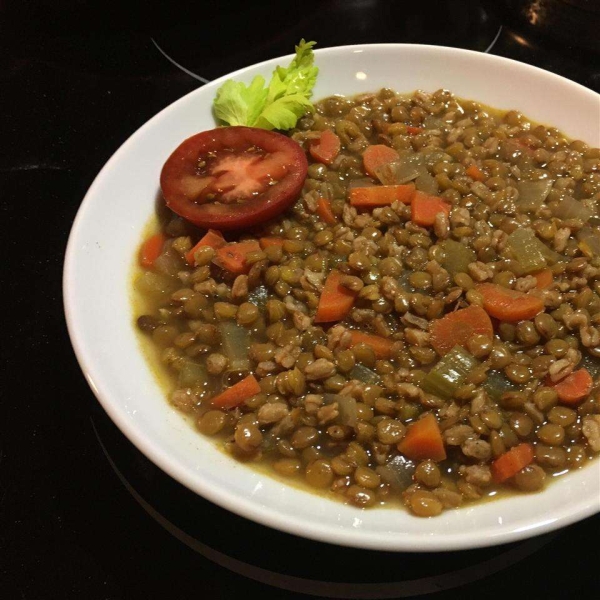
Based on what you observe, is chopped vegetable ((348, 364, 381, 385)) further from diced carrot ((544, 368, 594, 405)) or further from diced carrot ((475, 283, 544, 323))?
diced carrot ((544, 368, 594, 405))

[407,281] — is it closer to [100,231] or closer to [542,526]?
[542,526]

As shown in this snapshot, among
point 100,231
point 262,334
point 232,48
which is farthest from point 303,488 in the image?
point 232,48

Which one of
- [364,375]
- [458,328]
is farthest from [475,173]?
[364,375]

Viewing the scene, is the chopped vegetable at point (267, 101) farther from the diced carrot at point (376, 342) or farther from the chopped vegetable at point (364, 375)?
the chopped vegetable at point (364, 375)

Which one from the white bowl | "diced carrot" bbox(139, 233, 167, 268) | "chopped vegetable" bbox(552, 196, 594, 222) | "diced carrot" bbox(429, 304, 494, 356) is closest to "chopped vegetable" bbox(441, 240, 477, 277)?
"diced carrot" bbox(429, 304, 494, 356)

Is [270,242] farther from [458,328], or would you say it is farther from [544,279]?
[544,279]

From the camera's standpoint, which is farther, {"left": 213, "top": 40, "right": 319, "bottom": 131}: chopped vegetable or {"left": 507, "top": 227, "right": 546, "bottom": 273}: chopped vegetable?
{"left": 213, "top": 40, "right": 319, "bottom": 131}: chopped vegetable
